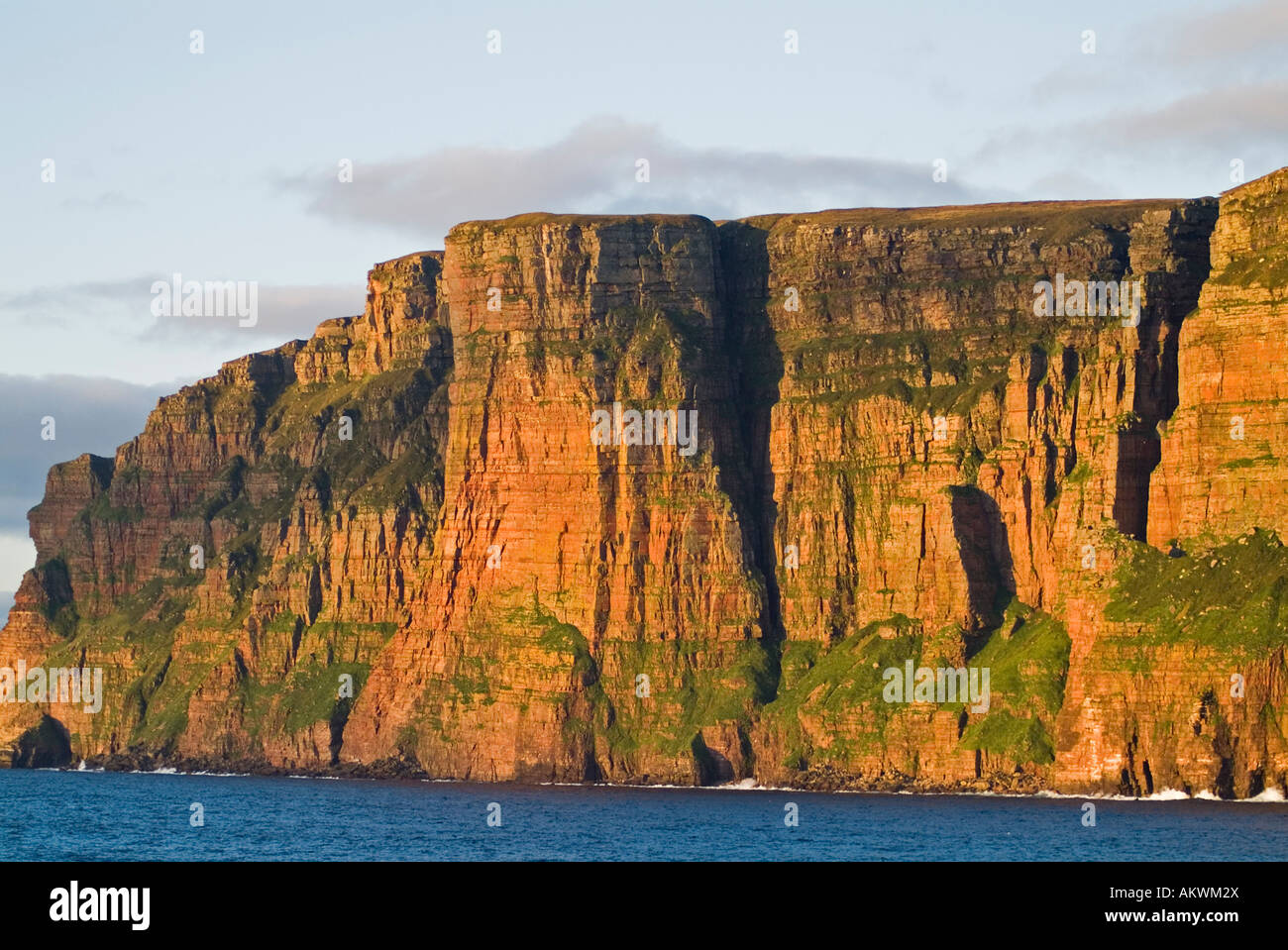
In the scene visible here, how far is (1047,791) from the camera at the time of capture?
586 feet

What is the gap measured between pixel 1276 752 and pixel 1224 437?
2886 cm

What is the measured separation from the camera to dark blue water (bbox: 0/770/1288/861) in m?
132

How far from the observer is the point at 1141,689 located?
168750 millimetres

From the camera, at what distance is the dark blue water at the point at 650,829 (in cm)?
13175

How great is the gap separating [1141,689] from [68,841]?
251ft

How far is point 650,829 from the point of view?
510 ft

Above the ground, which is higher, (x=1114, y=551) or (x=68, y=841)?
(x=1114, y=551)

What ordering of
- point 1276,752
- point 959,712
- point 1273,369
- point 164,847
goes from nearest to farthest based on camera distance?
point 164,847
point 1276,752
point 1273,369
point 959,712
